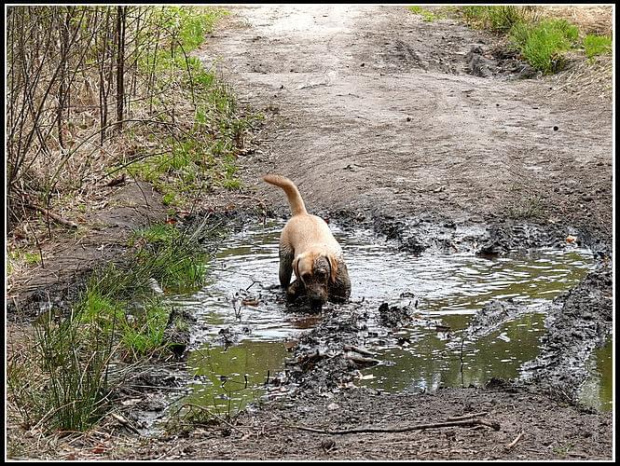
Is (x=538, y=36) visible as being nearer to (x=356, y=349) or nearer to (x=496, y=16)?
(x=496, y=16)

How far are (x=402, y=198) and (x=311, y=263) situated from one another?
346 cm

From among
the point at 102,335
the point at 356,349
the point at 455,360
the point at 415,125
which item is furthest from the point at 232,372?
the point at 415,125

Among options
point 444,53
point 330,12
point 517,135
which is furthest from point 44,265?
point 330,12

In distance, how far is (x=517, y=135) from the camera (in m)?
13.6

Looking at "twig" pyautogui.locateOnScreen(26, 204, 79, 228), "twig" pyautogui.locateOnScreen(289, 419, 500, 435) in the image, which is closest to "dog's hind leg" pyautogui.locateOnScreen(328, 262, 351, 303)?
"twig" pyautogui.locateOnScreen(289, 419, 500, 435)

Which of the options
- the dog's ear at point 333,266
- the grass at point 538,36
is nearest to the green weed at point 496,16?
the grass at point 538,36

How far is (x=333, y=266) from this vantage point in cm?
833

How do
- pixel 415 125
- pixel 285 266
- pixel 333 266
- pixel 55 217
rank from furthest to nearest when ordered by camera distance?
pixel 415 125 → pixel 55 217 → pixel 285 266 → pixel 333 266

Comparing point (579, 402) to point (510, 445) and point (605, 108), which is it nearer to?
point (510, 445)

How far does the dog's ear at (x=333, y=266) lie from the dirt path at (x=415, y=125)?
286cm

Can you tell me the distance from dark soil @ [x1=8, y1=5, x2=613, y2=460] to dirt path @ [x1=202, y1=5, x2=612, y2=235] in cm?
3

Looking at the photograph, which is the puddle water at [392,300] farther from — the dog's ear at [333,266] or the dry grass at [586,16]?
the dry grass at [586,16]

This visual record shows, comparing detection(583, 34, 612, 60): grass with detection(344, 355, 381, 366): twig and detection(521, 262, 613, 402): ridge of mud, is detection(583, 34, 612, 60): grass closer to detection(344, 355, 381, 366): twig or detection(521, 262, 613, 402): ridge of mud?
detection(521, 262, 613, 402): ridge of mud

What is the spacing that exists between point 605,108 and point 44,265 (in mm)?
8837
